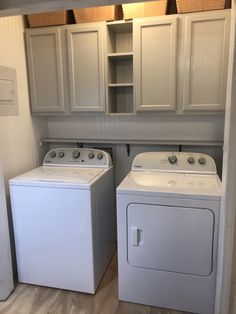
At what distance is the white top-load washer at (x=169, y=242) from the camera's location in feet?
5.69

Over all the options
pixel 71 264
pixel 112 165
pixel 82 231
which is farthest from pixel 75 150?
pixel 71 264

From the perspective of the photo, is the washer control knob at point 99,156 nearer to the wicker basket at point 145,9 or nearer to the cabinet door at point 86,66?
the cabinet door at point 86,66

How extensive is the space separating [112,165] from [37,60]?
3.84ft

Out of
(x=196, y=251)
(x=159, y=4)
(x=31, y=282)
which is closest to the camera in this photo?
(x=196, y=251)

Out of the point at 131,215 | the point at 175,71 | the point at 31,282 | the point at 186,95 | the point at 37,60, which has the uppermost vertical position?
the point at 37,60

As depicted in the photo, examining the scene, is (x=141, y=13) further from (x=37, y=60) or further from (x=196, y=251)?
(x=196, y=251)

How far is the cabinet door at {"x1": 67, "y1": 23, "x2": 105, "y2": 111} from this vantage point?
7.14ft

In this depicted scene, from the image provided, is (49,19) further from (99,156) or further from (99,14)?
(99,156)

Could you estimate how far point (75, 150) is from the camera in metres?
2.53

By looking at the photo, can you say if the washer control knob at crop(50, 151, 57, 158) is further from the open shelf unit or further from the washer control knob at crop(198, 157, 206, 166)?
the washer control knob at crop(198, 157, 206, 166)

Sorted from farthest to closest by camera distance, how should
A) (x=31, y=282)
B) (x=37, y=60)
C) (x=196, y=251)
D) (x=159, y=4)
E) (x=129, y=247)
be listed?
(x=37, y=60) < (x=31, y=282) < (x=159, y=4) < (x=129, y=247) < (x=196, y=251)

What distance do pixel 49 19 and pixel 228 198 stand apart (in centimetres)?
201

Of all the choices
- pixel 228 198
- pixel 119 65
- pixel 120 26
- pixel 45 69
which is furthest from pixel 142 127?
pixel 228 198

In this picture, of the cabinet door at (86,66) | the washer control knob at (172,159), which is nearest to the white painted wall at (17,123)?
A: the cabinet door at (86,66)
